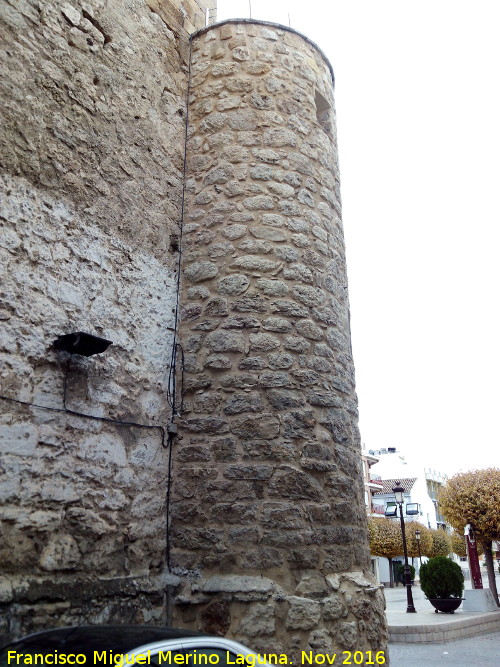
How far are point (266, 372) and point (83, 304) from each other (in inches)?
61.4

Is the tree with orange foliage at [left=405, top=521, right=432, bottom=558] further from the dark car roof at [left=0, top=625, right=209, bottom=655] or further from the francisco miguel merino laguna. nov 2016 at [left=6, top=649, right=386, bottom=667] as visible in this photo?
the dark car roof at [left=0, top=625, right=209, bottom=655]

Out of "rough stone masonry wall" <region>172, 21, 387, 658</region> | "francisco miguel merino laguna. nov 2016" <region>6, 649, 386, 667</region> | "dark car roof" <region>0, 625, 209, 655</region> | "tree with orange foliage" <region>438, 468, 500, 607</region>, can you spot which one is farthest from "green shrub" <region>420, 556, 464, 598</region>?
"dark car roof" <region>0, 625, 209, 655</region>

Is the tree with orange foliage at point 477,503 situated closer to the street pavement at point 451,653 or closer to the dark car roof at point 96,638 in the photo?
the street pavement at point 451,653

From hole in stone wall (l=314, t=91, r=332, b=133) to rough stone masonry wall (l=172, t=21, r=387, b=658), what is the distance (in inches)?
4.7

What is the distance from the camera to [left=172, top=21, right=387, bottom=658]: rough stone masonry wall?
172 inches

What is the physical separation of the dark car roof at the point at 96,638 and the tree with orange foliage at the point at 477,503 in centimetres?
1786

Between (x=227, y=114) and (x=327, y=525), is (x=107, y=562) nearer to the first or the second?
(x=327, y=525)

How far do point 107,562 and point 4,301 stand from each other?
193cm

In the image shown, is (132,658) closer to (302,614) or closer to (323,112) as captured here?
(302,614)

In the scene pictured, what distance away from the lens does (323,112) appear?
6.53 meters

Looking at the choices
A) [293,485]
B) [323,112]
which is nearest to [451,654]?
[293,485]

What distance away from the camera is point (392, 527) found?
35.4 meters

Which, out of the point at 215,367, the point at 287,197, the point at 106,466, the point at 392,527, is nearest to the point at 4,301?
the point at 106,466

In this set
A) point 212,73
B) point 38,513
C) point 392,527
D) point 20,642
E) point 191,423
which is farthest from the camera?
point 392,527
